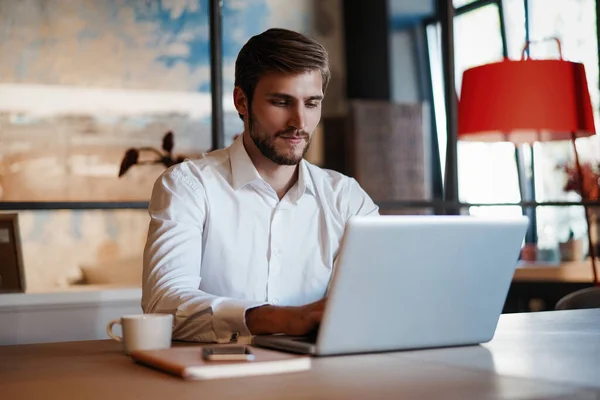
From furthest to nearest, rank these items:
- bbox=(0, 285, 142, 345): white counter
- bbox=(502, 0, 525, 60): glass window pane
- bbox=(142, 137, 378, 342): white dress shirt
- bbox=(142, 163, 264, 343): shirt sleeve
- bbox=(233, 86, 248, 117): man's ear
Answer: bbox=(502, 0, 525, 60): glass window pane → bbox=(0, 285, 142, 345): white counter → bbox=(233, 86, 248, 117): man's ear → bbox=(142, 137, 378, 342): white dress shirt → bbox=(142, 163, 264, 343): shirt sleeve

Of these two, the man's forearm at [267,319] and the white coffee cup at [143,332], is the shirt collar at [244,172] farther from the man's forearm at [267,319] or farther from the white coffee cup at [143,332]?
the white coffee cup at [143,332]

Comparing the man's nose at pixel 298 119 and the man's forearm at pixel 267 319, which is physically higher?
the man's nose at pixel 298 119

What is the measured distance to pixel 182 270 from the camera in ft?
6.39

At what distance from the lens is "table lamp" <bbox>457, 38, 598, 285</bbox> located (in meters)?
3.41

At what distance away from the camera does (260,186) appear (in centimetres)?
231

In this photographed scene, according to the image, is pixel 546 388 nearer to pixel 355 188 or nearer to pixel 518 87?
pixel 355 188

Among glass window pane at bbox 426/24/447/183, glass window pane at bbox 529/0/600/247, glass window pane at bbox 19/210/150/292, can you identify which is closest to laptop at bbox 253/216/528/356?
glass window pane at bbox 19/210/150/292

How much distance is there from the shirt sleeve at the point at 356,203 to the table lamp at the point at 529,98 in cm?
115

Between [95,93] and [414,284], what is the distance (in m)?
4.22

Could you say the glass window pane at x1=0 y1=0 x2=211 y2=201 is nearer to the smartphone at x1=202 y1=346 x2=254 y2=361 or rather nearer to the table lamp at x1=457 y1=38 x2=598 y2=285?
the table lamp at x1=457 y1=38 x2=598 y2=285

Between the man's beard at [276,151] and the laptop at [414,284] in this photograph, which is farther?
the man's beard at [276,151]


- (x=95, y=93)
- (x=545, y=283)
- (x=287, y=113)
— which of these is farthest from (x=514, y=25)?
(x=287, y=113)

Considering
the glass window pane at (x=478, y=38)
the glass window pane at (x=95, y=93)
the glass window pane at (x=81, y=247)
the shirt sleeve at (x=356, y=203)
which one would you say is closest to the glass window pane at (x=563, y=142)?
the glass window pane at (x=478, y=38)

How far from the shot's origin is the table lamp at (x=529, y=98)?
341 cm
